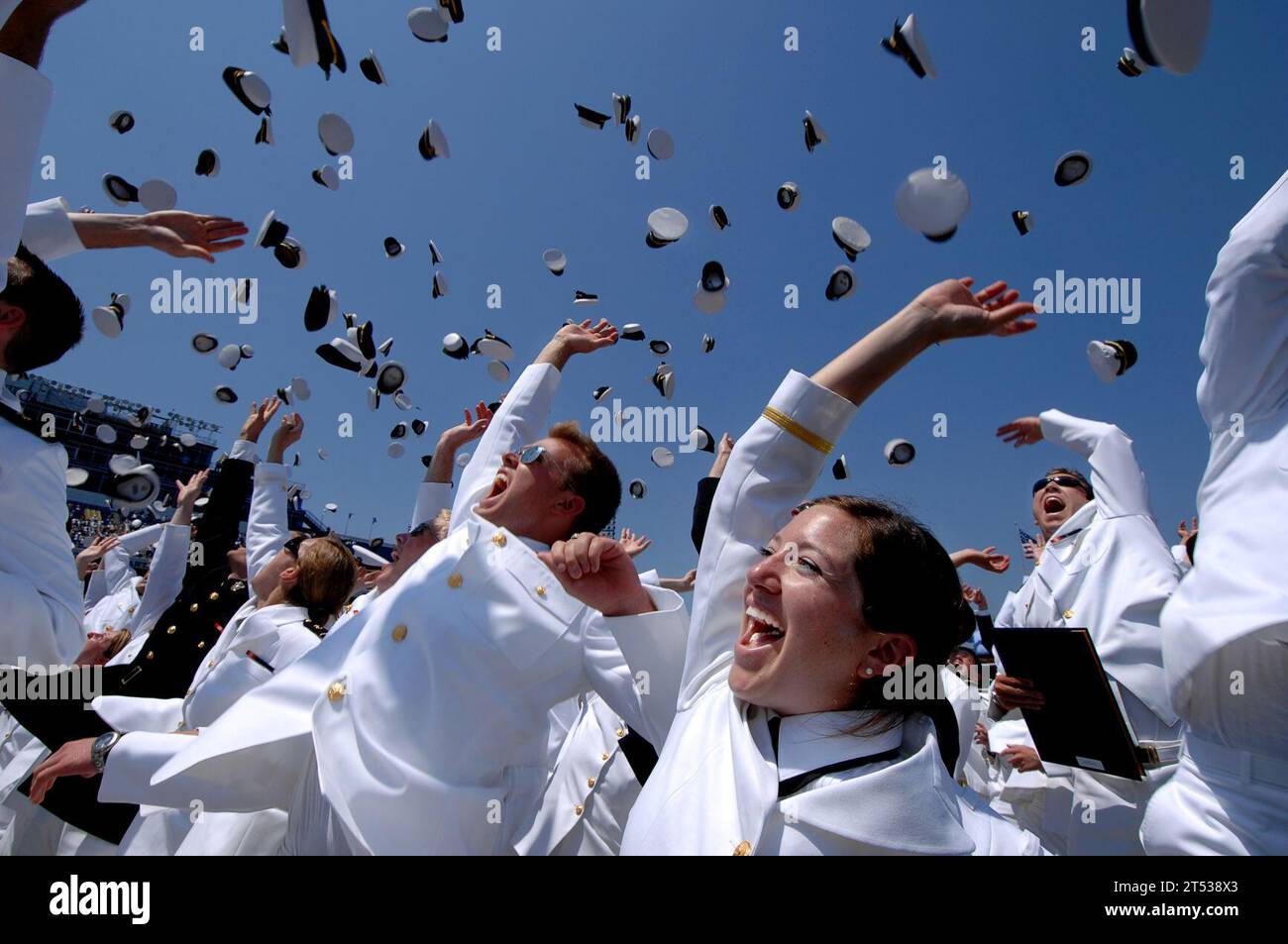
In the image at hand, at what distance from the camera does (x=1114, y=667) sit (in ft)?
13.7

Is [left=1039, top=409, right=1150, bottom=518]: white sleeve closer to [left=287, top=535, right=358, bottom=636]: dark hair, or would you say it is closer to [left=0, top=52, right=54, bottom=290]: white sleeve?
[left=287, top=535, right=358, bottom=636]: dark hair

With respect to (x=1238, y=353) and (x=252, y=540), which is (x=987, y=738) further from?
(x=252, y=540)

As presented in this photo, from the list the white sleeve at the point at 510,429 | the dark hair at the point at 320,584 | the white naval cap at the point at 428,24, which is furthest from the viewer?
the white naval cap at the point at 428,24

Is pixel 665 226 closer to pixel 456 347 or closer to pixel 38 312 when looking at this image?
pixel 456 347

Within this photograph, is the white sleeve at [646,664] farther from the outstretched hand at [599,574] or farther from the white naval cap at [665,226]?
the white naval cap at [665,226]

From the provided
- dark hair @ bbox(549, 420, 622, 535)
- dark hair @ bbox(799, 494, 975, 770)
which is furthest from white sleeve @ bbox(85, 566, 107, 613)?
dark hair @ bbox(799, 494, 975, 770)

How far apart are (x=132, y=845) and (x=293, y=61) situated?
4378 mm

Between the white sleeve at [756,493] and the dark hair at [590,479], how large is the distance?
1.23 meters

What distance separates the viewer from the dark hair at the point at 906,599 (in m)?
1.98

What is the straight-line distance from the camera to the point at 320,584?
5102 millimetres

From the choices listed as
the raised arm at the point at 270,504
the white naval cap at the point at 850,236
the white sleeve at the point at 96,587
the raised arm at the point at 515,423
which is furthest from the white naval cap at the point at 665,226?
the white sleeve at the point at 96,587

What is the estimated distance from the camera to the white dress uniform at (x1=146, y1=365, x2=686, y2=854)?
2.51 m

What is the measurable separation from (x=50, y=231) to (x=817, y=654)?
10.5 feet
